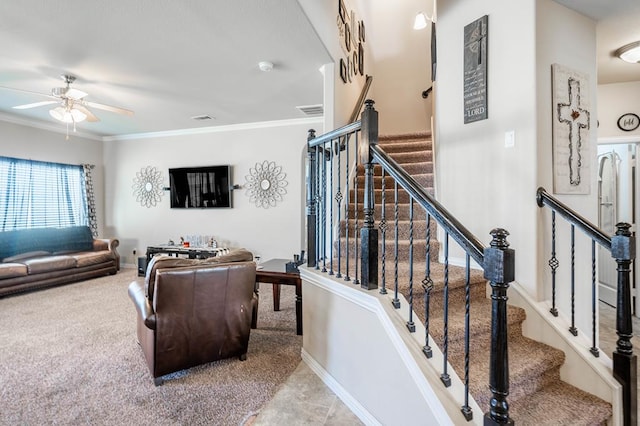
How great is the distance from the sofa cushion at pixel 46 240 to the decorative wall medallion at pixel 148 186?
1105mm

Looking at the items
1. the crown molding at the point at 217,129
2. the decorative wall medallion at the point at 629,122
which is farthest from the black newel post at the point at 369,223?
the crown molding at the point at 217,129

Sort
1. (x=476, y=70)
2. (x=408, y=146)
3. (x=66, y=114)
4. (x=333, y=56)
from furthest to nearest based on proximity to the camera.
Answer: (x=408, y=146), (x=66, y=114), (x=333, y=56), (x=476, y=70)

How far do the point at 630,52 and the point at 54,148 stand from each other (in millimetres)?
8228

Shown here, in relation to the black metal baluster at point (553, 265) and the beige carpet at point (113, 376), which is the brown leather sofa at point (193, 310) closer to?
the beige carpet at point (113, 376)

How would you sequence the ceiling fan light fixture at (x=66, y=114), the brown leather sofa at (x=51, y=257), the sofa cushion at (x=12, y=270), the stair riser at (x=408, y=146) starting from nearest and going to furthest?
the ceiling fan light fixture at (x=66, y=114), the stair riser at (x=408, y=146), the sofa cushion at (x=12, y=270), the brown leather sofa at (x=51, y=257)

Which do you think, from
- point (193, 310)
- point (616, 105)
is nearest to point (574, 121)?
point (616, 105)

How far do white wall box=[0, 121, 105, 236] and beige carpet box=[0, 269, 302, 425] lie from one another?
308 cm

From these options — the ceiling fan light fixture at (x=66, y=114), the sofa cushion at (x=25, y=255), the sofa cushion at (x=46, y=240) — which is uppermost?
the ceiling fan light fixture at (x=66, y=114)

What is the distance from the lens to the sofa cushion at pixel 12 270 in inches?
170

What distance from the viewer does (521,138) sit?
A: 2.38 metres

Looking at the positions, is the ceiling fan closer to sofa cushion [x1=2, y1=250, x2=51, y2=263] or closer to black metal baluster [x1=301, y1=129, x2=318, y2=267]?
sofa cushion [x1=2, y1=250, x2=51, y2=263]

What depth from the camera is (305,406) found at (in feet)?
6.55

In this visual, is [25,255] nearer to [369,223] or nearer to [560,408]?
[369,223]

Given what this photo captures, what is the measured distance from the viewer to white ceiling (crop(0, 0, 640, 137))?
2439 mm
